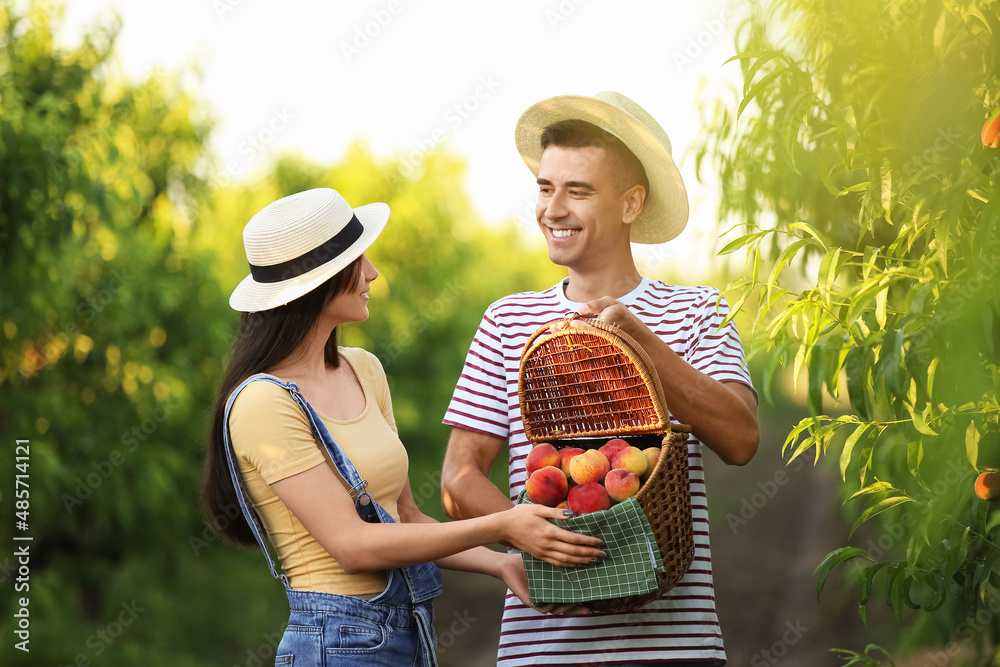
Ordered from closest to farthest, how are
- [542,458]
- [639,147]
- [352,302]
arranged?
1. [542,458]
2. [352,302]
3. [639,147]

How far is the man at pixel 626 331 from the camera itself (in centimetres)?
241

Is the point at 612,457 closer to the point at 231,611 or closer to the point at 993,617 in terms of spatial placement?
the point at 993,617

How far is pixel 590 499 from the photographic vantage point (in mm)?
2170

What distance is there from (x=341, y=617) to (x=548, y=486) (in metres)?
0.57

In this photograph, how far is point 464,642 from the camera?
2100 cm

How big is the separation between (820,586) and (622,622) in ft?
1.63

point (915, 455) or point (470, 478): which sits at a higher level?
point (915, 455)

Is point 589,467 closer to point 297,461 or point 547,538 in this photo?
point 547,538

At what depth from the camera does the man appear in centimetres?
241

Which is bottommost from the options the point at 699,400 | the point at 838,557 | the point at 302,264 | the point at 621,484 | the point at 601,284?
the point at 838,557

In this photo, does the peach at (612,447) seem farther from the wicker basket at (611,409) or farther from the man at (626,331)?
the man at (626,331)

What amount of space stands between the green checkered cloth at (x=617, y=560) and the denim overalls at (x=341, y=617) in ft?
1.37

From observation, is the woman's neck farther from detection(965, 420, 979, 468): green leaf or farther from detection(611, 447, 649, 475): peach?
detection(965, 420, 979, 468): green leaf

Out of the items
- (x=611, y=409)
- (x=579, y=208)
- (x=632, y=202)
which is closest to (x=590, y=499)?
(x=611, y=409)
